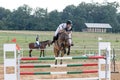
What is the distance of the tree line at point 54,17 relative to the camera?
269 ft

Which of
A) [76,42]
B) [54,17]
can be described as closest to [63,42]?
[76,42]

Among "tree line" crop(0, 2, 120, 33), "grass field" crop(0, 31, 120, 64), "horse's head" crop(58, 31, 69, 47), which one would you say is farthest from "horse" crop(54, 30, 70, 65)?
"tree line" crop(0, 2, 120, 33)

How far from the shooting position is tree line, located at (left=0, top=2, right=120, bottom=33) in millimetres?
82000

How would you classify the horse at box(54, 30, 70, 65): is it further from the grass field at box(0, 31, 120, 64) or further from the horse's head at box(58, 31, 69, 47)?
the grass field at box(0, 31, 120, 64)

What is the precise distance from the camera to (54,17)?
285 ft

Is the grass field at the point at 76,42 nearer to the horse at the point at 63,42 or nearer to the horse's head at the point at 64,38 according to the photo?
the horse at the point at 63,42

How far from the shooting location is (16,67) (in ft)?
27.5

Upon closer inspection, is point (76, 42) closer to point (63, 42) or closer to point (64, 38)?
point (63, 42)

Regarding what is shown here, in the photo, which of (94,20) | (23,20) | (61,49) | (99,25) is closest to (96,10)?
(94,20)

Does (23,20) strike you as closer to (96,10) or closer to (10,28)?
(10,28)

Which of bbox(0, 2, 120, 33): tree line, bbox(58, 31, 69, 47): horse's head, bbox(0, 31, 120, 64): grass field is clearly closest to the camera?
bbox(58, 31, 69, 47): horse's head

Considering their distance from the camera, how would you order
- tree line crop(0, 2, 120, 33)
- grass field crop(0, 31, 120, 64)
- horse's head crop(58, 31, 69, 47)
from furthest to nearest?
tree line crop(0, 2, 120, 33), grass field crop(0, 31, 120, 64), horse's head crop(58, 31, 69, 47)

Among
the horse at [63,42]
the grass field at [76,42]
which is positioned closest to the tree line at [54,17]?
the grass field at [76,42]

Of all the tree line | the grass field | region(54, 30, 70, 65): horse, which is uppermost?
the tree line
